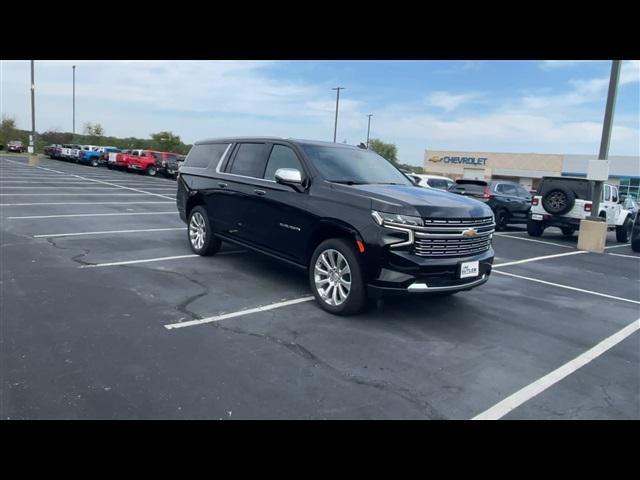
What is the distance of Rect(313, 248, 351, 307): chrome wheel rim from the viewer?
509 cm

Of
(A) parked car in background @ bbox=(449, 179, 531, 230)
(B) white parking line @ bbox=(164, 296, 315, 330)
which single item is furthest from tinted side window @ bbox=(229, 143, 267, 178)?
(A) parked car in background @ bbox=(449, 179, 531, 230)

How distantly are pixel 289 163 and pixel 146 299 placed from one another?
7.71ft

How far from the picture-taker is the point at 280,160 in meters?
6.18

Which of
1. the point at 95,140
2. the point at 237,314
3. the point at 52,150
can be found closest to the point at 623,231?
the point at 237,314

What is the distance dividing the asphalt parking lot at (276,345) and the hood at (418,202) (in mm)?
1184

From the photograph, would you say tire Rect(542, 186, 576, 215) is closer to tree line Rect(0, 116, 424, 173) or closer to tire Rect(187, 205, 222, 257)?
tire Rect(187, 205, 222, 257)

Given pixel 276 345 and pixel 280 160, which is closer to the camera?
pixel 276 345

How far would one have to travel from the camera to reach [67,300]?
5.21 m

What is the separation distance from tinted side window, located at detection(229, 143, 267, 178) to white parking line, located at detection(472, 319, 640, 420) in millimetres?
4136

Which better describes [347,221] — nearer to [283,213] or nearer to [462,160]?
[283,213]

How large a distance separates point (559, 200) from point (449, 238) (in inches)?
404

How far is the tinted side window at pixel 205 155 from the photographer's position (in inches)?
293
